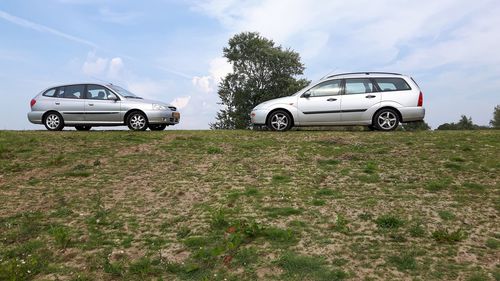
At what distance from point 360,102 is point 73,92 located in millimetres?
9312

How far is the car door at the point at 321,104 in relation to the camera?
13233 millimetres

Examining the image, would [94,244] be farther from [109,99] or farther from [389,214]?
[109,99]

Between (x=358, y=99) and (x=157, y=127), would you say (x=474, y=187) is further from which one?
(x=157, y=127)

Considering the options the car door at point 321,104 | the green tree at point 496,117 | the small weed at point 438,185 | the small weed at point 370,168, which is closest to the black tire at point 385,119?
the car door at point 321,104

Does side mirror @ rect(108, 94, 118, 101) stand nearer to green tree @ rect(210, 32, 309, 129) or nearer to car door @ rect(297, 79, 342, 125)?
car door @ rect(297, 79, 342, 125)

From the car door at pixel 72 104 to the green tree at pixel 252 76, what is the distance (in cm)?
2655

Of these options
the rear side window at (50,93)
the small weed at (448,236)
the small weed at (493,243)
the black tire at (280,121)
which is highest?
the rear side window at (50,93)

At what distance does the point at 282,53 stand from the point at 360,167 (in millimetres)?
34549

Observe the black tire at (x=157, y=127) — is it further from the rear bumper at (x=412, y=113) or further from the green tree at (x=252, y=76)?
the green tree at (x=252, y=76)

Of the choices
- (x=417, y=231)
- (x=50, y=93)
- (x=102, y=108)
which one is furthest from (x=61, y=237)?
(x=50, y=93)

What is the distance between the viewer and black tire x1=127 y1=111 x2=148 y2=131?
574 inches

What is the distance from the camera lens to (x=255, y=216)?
262 inches

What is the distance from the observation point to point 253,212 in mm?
6789

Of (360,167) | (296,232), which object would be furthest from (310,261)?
(360,167)
